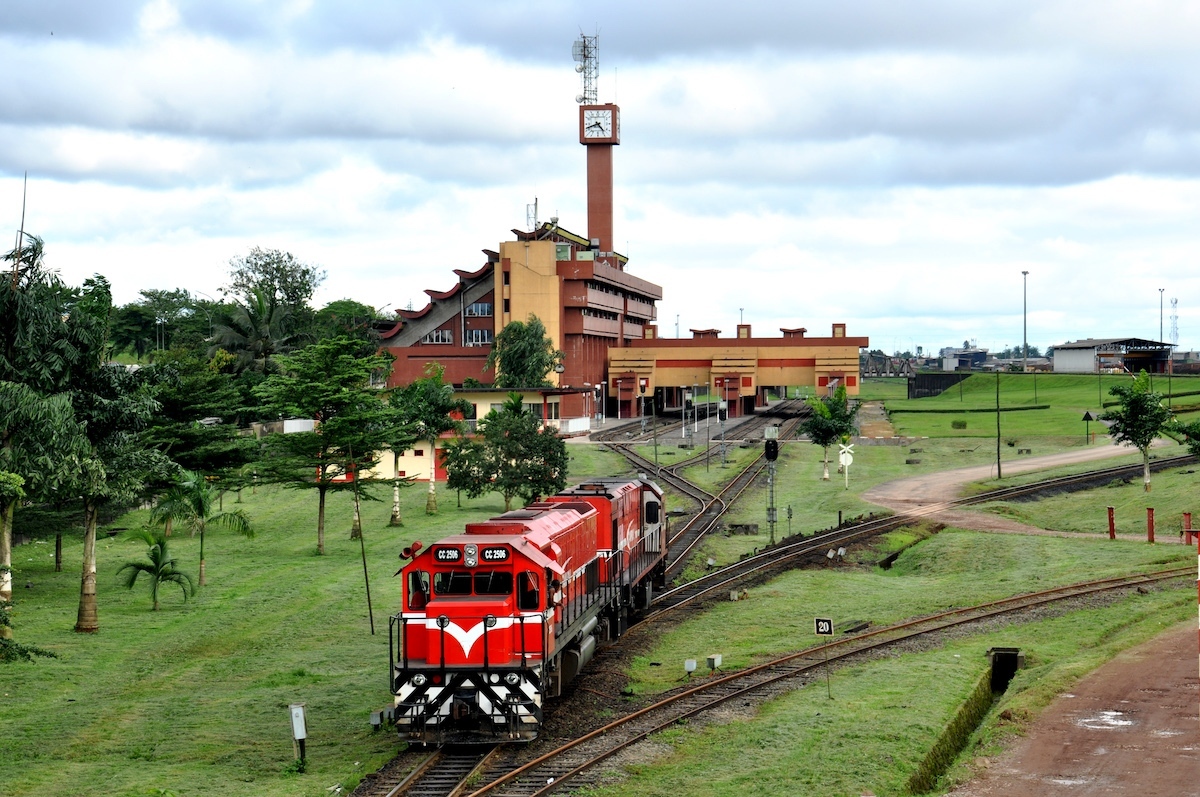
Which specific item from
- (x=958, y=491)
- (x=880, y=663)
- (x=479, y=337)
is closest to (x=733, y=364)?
(x=479, y=337)

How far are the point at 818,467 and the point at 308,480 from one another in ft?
160

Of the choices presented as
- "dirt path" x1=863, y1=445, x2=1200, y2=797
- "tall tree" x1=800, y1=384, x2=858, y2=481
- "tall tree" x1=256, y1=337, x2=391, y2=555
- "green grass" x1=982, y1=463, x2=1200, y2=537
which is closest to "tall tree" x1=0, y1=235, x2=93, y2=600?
"tall tree" x1=256, y1=337, x2=391, y2=555

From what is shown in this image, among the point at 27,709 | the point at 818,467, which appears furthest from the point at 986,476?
the point at 27,709

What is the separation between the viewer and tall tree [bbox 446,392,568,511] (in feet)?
206

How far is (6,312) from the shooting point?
3434 cm

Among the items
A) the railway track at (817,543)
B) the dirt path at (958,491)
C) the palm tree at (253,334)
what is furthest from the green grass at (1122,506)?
the palm tree at (253,334)

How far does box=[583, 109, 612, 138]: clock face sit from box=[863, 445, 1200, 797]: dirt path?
132566mm

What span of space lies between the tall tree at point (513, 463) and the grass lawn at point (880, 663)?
18.8 meters

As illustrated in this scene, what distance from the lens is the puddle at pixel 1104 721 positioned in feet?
82.4

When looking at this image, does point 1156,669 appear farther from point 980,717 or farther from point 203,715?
point 203,715

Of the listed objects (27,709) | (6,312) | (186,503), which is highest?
(6,312)

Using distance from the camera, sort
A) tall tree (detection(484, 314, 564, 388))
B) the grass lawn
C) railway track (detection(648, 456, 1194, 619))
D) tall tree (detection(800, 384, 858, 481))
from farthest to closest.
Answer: tall tree (detection(484, 314, 564, 388)) < tall tree (detection(800, 384, 858, 481)) < railway track (detection(648, 456, 1194, 619)) < the grass lawn

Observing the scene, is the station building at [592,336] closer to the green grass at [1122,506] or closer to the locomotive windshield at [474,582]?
the green grass at [1122,506]

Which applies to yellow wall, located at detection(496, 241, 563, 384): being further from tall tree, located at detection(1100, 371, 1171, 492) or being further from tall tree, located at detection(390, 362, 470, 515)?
tall tree, located at detection(1100, 371, 1171, 492)
